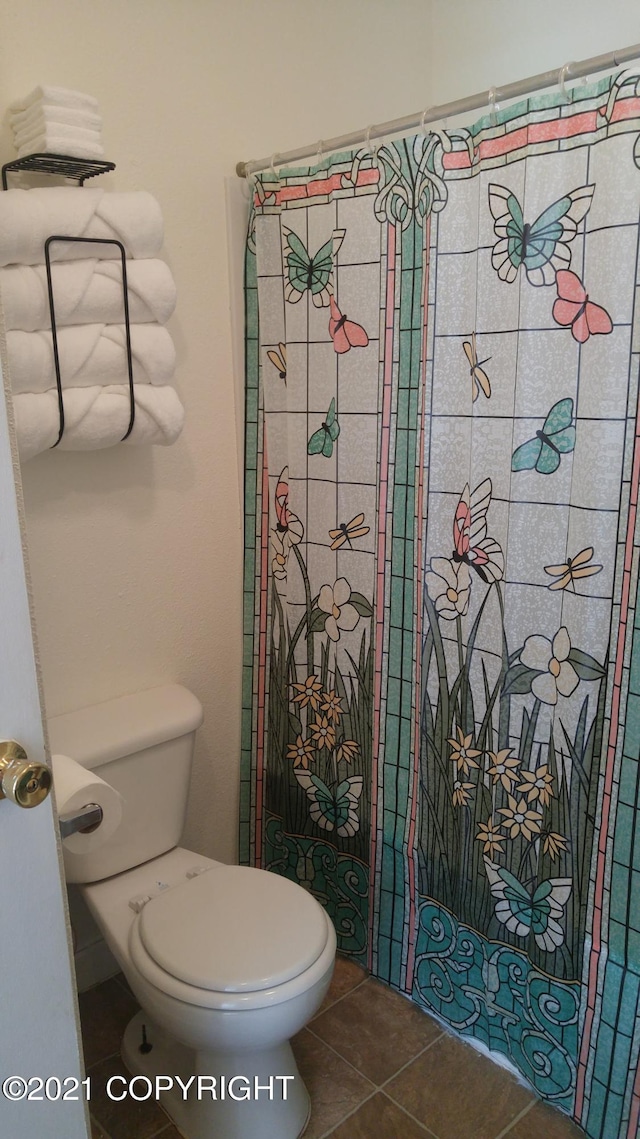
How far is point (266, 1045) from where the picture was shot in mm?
1448

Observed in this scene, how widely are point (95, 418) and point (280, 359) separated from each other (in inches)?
19.2

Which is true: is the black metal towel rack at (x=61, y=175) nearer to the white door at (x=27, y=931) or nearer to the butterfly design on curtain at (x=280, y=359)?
the butterfly design on curtain at (x=280, y=359)

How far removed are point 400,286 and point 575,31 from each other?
0.80m

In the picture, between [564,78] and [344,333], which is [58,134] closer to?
[344,333]

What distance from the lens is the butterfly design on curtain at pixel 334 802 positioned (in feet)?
6.35

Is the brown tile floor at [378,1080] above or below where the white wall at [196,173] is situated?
below

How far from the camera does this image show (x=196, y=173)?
179 cm

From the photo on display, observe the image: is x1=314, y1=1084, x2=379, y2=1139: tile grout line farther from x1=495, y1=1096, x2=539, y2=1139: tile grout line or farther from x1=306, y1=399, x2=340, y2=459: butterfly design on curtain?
x1=306, y1=399, x2=340, y2=459: butterfly design on curtain

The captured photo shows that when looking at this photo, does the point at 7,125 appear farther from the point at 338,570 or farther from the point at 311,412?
the point at 338,570

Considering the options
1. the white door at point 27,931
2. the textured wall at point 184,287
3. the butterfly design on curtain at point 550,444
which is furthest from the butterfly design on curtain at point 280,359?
the white door at point 27,931

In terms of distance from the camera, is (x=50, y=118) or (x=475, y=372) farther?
(x=475, y=372)

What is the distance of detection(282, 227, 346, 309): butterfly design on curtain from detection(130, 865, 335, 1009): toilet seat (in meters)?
1.21

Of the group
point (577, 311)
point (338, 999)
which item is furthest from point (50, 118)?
point (338, 999)

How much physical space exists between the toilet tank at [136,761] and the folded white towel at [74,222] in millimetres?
919
